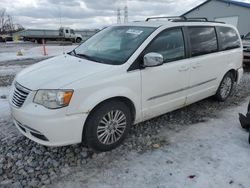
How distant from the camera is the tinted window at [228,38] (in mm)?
5123

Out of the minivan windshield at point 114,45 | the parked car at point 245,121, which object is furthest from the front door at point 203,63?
the minivan windshield at point 114,45

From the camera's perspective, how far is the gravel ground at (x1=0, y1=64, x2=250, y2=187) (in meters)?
2.98

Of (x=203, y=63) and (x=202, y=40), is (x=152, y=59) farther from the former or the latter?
(x=202, y=40)

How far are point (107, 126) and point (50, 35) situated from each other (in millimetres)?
36868

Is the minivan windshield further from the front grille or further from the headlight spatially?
the front grille

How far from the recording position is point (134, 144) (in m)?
3.74

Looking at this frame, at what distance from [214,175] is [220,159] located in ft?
1.34

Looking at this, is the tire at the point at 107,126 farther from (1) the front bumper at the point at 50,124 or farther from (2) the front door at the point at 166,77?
(2) the front door at the point at 166,77

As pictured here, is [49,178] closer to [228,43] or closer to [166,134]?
[166,134]

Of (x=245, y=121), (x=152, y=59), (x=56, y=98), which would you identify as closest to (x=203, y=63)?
(x=245, y=121)

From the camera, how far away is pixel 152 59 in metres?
3.45

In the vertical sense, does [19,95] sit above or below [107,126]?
above

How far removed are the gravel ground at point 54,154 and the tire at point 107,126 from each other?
0.15 m

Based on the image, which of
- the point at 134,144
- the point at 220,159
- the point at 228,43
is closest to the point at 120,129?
the point at 134,144
